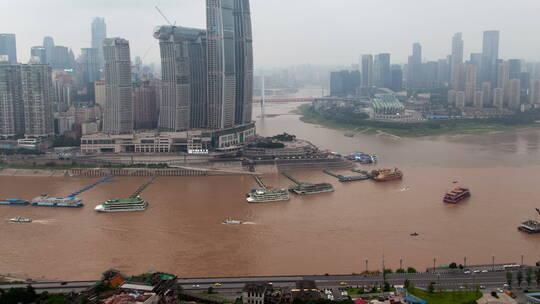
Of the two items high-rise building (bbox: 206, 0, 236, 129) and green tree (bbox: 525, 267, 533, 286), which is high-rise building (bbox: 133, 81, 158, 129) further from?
green tree (bbox: 525, 267, 533, 286)

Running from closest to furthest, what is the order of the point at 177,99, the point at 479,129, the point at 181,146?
the point at 181,146
the point at 177,99
the point at 479,129

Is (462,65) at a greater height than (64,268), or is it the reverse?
(462,65)

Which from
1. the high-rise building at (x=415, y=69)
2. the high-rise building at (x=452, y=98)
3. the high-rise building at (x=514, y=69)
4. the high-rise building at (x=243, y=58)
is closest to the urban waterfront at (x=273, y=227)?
the high-rise building at (x=243, y=58)

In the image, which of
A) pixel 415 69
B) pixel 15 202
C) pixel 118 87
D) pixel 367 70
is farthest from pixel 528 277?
pixel 415 69

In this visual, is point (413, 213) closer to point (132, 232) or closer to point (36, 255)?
point (132, 232)

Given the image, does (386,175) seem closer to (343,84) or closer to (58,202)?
(58,202)

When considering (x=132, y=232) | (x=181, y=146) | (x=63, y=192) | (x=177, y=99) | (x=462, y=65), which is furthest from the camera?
(x=462, y=65)

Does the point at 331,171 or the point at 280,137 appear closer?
the point at 331,171

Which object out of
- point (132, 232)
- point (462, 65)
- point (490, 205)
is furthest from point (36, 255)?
point (462, 65)
